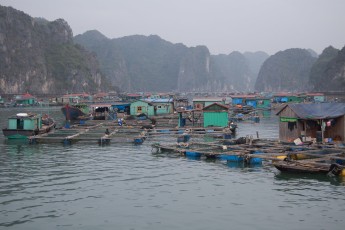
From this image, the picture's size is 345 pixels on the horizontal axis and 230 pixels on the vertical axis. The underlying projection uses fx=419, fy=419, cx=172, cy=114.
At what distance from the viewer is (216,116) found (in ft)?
142

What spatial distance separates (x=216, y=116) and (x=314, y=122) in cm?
1568

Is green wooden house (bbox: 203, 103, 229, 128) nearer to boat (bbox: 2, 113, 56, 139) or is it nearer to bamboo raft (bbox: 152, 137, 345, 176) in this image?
bamboo raft (bbox: 152, 137, 345, 176)

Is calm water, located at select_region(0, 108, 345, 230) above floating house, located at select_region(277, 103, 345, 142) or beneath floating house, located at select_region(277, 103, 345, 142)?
beneath

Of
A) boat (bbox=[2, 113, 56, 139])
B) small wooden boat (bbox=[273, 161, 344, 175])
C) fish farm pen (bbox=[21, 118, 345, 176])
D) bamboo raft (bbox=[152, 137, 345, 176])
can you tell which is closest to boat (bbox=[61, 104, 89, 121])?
fish farm pen (bbox=[21, 118, 345, 176])

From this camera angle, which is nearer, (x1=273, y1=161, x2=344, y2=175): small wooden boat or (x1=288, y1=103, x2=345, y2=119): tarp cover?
(x1=273, y1=161, x2=344, y2=175): small wooden boat

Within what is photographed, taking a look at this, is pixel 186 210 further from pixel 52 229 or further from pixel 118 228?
pixel 52 229

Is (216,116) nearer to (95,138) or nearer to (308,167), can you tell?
(95,138)

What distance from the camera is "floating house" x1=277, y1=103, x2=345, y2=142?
2731cm

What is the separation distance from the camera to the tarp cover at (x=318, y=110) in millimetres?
27244

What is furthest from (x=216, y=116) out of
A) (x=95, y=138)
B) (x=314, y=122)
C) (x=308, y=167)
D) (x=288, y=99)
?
(x=288, y=99)

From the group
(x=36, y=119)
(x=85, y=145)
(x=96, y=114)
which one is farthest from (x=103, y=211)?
(x=96, y=114)

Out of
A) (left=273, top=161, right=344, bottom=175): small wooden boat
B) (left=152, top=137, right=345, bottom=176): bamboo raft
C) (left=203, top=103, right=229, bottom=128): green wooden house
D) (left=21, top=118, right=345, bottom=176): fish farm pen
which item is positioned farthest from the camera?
(left=203, top=103, right=229, bottom=128): green wooden house

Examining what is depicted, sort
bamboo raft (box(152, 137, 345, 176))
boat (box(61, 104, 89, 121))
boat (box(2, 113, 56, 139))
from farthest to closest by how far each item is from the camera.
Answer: boat (box(61, 104, 89, 121)), boat (box(2, 113, 56, 139)), bamboo raft (box(152, 137, 345, 176))

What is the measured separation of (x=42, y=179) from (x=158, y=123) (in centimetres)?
2758
